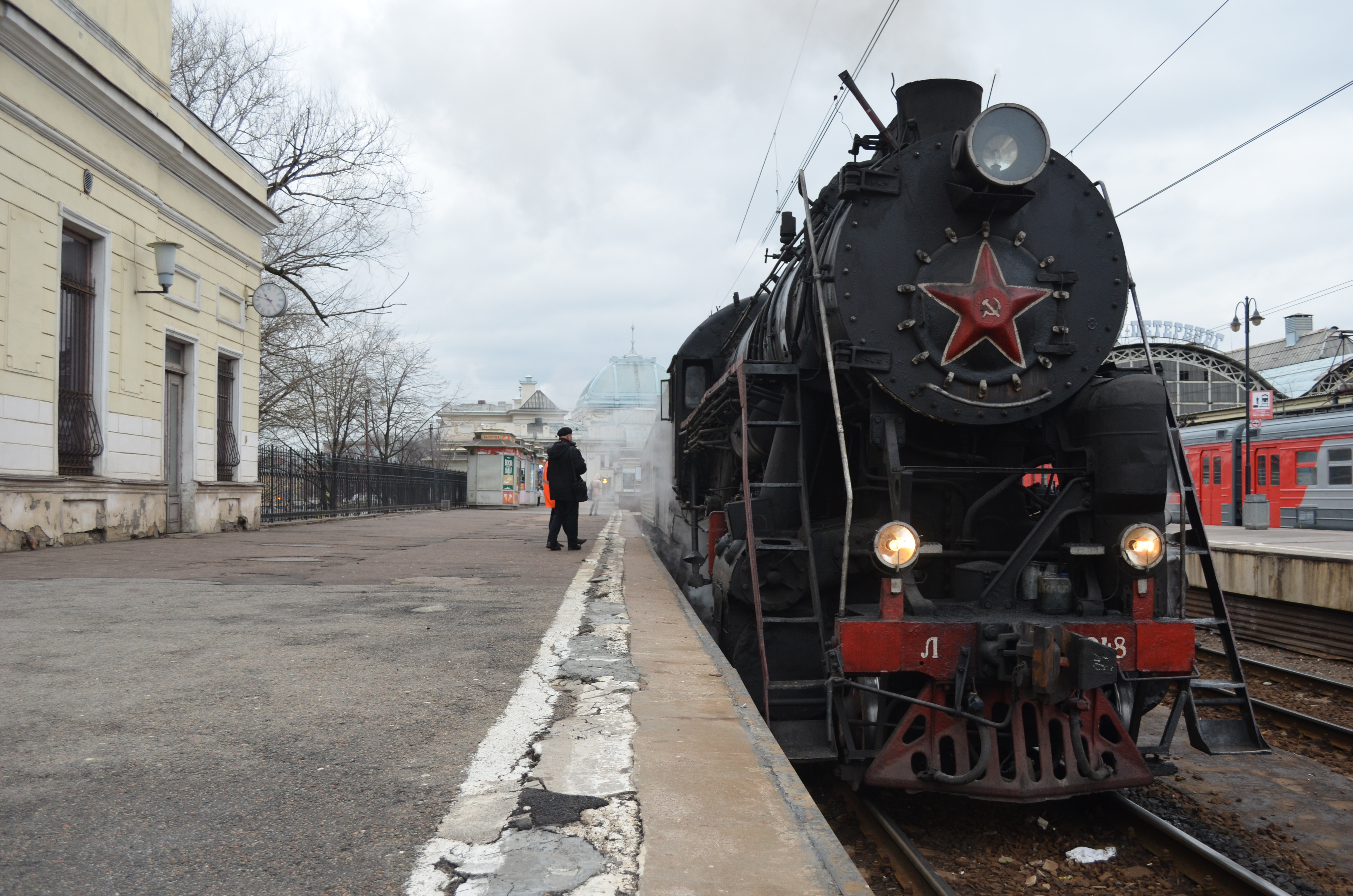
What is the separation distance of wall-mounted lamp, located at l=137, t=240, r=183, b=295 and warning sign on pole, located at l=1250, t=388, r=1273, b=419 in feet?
64.7

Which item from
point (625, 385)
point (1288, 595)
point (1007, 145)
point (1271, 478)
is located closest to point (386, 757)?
point (1007, 145)

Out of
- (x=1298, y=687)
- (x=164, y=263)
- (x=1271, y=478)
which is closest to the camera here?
(x=1298, y=687)

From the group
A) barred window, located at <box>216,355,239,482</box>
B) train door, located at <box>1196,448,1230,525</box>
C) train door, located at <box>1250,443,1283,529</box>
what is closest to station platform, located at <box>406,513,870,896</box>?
barred window, located at <box>216,355,239,482</box>

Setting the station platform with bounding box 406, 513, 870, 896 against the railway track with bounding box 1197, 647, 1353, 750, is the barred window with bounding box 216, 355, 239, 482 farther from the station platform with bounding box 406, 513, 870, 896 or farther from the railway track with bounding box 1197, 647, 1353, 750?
the railway track with bounding box 1197, 647, 1353, 750

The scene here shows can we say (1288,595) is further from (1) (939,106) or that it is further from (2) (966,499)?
(1) (939,106)

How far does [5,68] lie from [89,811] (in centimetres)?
1055

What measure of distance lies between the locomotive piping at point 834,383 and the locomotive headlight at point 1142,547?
1.22 metres

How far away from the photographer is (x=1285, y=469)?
18844 millimetres

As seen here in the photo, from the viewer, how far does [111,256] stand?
38.9ft

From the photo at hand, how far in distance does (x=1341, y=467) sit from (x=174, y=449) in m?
20.4

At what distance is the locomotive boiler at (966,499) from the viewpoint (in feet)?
13.1

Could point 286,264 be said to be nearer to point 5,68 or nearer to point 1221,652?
point 5,68

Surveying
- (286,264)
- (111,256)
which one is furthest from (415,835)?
(286,264)

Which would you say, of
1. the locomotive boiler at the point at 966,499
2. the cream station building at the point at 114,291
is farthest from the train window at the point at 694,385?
the cream station building at the point at 114,291
